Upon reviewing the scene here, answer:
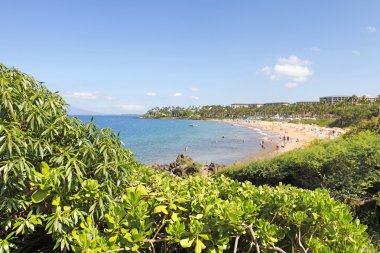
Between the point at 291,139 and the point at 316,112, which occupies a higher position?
the point at 316,112

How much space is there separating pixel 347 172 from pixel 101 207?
9.10m

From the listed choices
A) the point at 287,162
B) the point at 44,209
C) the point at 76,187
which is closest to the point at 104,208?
the point at 76,187

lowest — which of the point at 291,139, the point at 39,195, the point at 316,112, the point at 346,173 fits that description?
the point at 291,139

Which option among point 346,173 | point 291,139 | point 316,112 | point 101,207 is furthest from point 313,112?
point 101,207

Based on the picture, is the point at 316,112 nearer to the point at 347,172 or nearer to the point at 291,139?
the point at 291,139

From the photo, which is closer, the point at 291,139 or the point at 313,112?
the point at 291,139

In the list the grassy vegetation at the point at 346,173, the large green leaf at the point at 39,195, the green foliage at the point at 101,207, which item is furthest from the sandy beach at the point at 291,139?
the large green leaf at the point at 39,195

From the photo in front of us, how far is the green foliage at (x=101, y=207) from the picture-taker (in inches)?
90.1

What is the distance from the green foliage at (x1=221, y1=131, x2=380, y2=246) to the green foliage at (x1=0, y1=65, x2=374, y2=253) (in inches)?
233

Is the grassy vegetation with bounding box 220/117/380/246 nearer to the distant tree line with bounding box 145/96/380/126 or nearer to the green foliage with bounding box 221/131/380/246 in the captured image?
the green foliage with bounding box 221/131/380/246

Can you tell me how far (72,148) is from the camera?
9.00ft

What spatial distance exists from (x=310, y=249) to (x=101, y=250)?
5.84 ft

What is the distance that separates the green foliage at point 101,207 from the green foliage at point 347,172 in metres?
5.91

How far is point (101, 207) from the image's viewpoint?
2.47 metres
